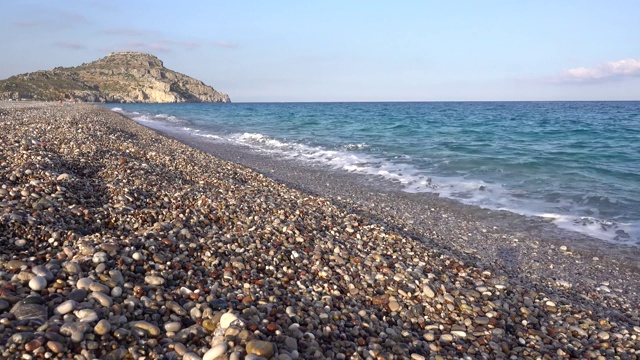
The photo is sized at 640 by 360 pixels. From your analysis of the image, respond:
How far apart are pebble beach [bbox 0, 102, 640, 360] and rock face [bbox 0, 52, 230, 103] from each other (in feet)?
326

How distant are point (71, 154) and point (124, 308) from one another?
8139 mm

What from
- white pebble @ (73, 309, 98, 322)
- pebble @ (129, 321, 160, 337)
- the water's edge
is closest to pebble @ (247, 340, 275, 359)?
pebble @ (129, 321, 160, 337)

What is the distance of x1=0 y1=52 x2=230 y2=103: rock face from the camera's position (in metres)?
98.7

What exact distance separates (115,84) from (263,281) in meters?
155

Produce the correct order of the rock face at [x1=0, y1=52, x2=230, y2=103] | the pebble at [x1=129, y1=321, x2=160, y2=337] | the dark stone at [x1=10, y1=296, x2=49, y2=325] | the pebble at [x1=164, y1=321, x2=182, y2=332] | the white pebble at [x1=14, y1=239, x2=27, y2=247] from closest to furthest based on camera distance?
the dark stone at [x1=10, y1=296, x2=49, y2=325]
the pebble at [x1=129, y1=321, x2=160, y2=337]
the pebble at [x1=164, y1=321, x2=182, y2=332]
the white pebble at [x1=14, y1=239, x2=27, y2=247]
the rock face at [x1=0, y1=52, x2=230, y2=103]

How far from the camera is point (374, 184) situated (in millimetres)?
14156

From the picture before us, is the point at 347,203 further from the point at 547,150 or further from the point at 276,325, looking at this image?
the point at 547,150

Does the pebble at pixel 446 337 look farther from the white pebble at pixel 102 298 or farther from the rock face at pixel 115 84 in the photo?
the rock face at pixel 115 84

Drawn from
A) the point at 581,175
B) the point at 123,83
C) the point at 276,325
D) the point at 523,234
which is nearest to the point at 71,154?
the point at 276,325

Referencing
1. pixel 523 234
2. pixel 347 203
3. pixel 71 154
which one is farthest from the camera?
pixel 347 203

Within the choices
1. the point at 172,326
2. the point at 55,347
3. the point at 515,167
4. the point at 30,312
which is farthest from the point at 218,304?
the point at 515,167

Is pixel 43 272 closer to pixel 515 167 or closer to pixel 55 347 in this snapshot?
pixel 55 347

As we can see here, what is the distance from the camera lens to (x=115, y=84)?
139 metres

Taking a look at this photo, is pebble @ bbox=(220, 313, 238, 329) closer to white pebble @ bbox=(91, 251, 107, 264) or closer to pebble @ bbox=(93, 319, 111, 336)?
pebble @ bbox=(93, 319, 111, 336)
